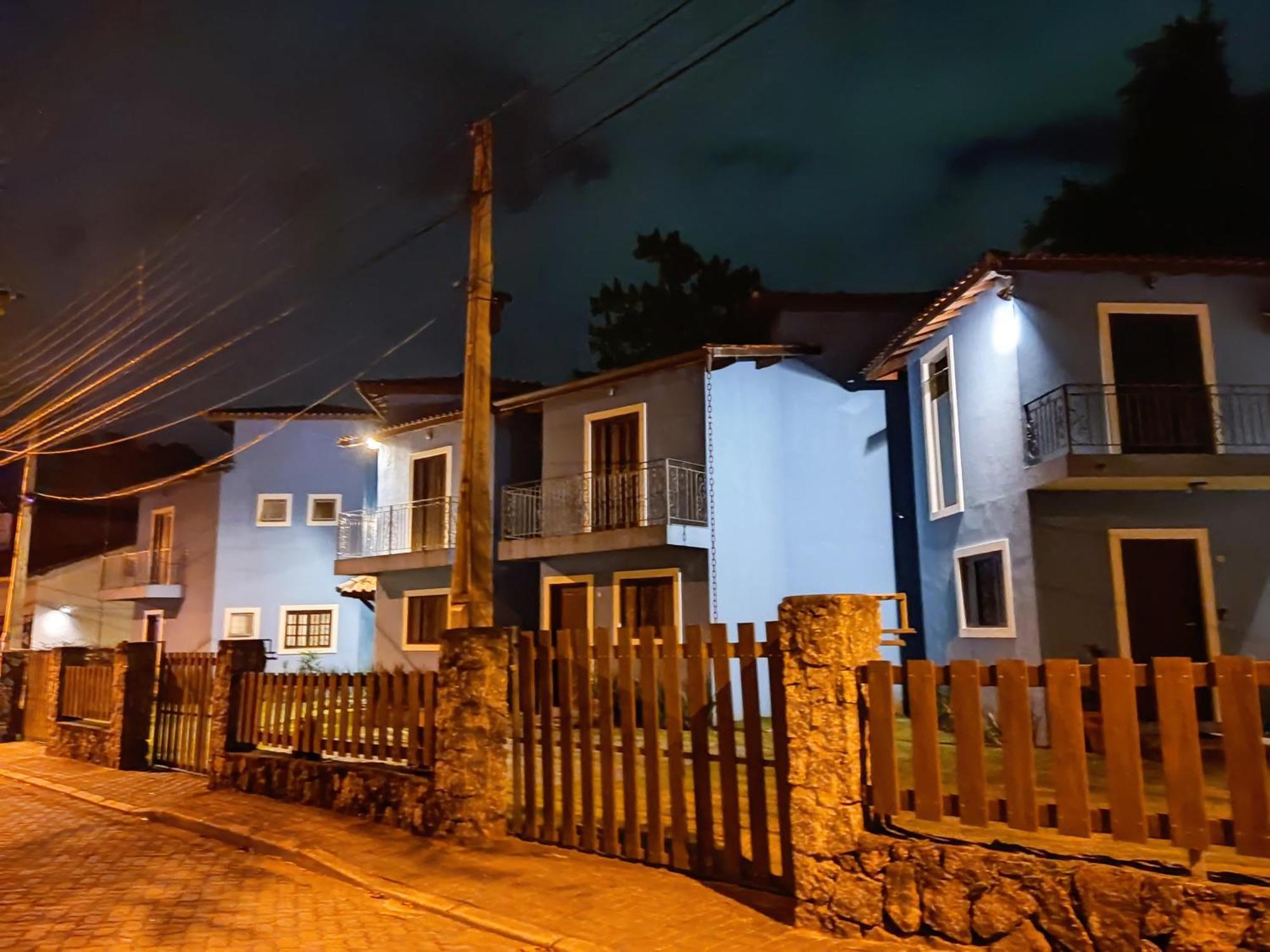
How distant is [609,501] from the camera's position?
55.8ft

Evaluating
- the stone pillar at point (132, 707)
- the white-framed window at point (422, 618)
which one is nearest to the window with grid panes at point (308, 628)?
the white-framed window at point (422, 618)

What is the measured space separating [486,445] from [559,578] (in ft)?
29.2

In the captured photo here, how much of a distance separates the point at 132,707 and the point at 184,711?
1027 mm

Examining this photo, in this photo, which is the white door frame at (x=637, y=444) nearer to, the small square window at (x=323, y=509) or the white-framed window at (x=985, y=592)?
the white-framed window at (x=985, y=592)

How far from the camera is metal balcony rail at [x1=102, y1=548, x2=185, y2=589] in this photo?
2628 centimetres

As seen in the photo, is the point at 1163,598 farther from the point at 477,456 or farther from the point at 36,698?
the point at 36,698

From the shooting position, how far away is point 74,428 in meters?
17.3

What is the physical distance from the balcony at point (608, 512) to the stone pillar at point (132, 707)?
6.58 metres

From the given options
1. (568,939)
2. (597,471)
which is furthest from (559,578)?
(568,939)

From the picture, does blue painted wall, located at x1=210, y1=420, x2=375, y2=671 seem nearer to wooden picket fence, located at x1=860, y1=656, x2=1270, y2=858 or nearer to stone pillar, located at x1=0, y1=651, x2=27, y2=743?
stone pillar, located at x1=0, y1=651, x2=27, y2=743

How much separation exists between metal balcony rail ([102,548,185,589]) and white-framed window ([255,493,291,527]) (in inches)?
117

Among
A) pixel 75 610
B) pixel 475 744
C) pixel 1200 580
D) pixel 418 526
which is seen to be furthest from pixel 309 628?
pixel 1200 580

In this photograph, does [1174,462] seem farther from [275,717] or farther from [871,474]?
[275,717]

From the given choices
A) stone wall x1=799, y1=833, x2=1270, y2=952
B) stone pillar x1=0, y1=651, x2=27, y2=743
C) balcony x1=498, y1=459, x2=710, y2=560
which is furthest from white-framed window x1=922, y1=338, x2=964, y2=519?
stone pillar x1=0, y1=651, x2=27, y2=743
